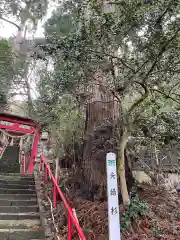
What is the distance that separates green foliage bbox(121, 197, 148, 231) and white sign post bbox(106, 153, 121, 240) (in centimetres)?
157

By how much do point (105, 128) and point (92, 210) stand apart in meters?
1.78

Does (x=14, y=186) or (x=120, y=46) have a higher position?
(x=120, y=46)

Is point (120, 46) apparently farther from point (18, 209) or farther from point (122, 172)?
point (18, 209)

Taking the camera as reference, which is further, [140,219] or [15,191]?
[15,191]

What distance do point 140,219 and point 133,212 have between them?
0.23 m

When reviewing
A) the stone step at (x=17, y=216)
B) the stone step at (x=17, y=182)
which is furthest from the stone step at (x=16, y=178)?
the stone step at (x=17, y=216)

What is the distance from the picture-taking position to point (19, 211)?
666cm

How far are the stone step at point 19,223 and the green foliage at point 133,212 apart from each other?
96.8 inches

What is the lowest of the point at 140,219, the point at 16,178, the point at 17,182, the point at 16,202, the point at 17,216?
the point at 17,216

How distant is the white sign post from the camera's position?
282 centimetres

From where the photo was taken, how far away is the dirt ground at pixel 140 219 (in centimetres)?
441

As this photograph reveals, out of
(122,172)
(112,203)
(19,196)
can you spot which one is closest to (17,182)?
(19,196)

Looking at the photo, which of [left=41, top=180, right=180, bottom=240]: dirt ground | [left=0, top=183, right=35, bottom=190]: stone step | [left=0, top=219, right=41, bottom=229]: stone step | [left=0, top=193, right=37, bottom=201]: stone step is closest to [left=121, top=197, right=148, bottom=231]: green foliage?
[left=41, top=180, right=180, bottom=240]: dirt ground

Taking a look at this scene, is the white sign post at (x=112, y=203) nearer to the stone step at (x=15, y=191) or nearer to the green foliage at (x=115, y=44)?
the green foliage at (x=115, y=44)
